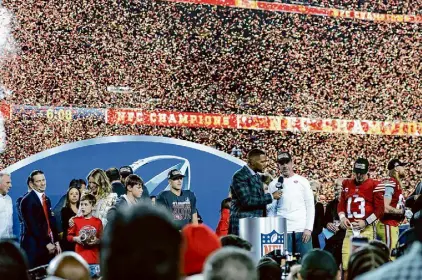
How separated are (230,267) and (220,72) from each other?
55.9 ft

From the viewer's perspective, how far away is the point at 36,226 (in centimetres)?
846

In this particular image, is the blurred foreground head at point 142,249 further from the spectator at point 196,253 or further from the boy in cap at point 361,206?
the boy in cap at point 361,206

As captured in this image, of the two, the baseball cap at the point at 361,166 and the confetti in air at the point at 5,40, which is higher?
the confetti in air at the point at 5,40

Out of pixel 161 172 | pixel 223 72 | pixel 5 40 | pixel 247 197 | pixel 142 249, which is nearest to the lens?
pixel 142 249

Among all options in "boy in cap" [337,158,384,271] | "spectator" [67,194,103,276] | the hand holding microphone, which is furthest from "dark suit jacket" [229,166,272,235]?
"spectator" [67,194,103,276]

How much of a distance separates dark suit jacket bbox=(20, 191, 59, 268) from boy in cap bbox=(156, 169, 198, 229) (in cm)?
117

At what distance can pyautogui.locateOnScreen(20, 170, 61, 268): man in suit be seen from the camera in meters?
8.45

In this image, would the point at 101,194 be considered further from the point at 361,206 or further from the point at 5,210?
the point at 361,206

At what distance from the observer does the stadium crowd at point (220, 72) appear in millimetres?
16281

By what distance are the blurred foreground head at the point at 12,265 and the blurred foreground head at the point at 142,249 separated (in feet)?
3.76

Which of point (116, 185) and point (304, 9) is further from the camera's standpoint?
point (304, 9)

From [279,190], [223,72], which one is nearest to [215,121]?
[223,72]

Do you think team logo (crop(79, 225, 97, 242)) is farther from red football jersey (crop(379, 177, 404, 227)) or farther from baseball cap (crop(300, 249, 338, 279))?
baseball cap (crop(300, 249, 338, 279))

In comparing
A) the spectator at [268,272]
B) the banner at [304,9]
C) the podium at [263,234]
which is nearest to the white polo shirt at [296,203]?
the podium at [263,234]
